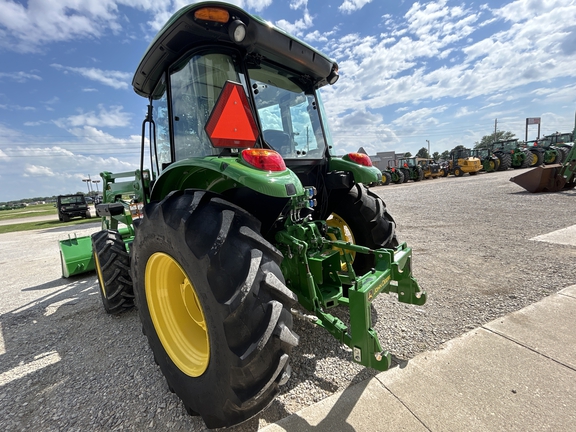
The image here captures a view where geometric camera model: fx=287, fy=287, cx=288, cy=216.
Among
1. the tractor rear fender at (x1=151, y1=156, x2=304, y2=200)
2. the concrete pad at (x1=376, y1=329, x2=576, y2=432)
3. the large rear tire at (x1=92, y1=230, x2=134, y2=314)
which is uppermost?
the tractor rear fender at (x1=151, y1=156, x2=304, y2=200)

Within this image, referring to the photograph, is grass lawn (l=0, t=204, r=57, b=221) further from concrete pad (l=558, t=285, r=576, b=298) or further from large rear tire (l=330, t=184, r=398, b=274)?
concrete pad (l=558, t=285, r=576, b=298)

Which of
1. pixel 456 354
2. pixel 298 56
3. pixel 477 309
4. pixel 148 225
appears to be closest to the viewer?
pixel 148 225

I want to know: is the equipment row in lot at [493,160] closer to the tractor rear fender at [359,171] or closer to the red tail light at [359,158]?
the red tail light at [359,158]

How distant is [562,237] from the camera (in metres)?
4.41

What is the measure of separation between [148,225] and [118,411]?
1140 mm

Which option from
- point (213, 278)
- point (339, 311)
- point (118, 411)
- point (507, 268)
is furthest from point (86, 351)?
point (507, 268)

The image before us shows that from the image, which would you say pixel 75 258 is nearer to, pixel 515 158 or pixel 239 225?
pixel 239 225

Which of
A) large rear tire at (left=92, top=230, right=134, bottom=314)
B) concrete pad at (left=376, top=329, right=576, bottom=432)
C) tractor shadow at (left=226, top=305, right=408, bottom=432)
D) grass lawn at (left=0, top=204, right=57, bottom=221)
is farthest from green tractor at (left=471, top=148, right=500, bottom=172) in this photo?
grass lawn at (left=0, top=204, right=57, bottom=221)

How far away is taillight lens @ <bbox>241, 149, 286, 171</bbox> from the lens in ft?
5.02

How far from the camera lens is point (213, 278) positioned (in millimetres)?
1316

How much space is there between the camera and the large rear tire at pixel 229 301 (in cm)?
128

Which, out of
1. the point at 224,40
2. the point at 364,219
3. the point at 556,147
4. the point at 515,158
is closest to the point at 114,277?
the point at 224,40

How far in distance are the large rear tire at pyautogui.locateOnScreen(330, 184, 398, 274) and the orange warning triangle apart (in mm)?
1183

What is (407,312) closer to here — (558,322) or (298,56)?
(558,322)
